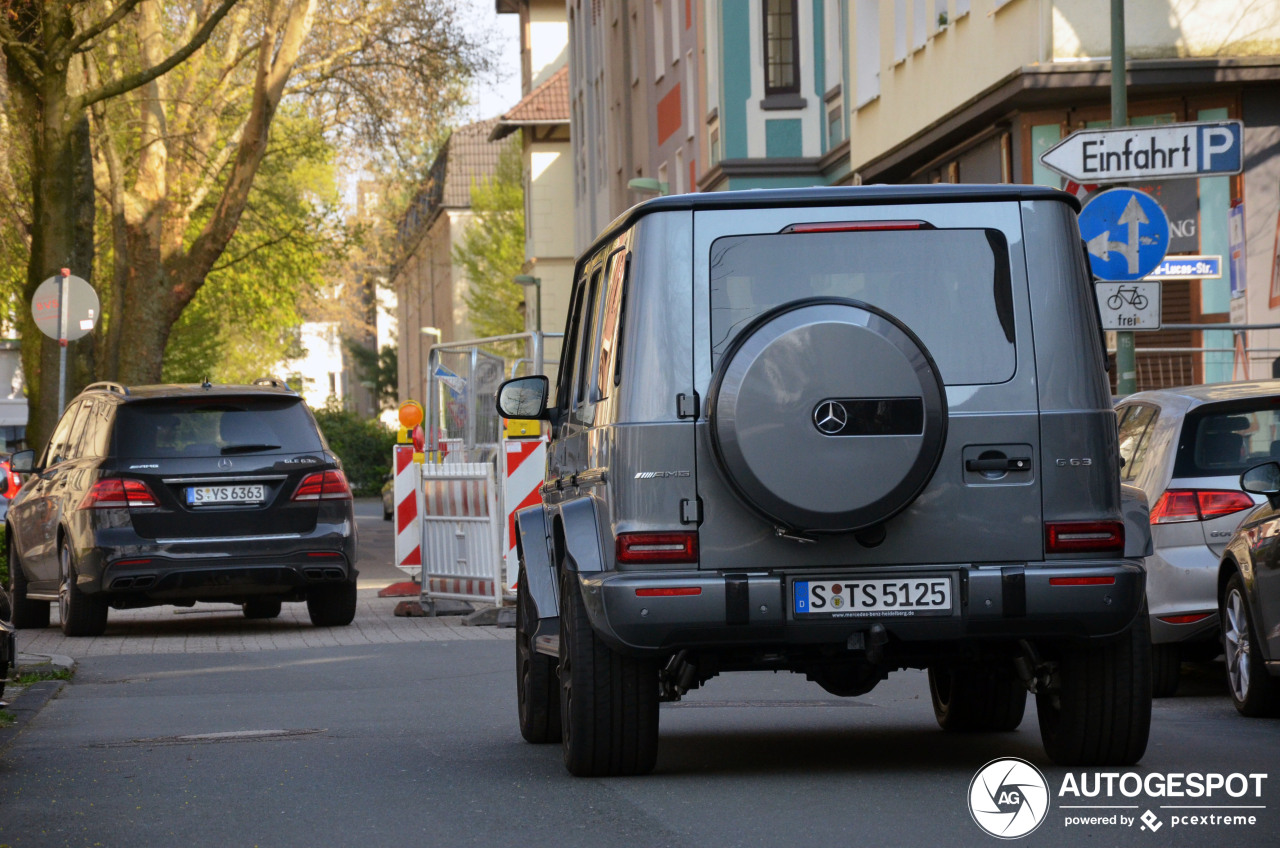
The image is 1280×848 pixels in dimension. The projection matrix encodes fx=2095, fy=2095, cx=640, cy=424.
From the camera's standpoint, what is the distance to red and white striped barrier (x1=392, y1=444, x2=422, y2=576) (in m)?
18.7

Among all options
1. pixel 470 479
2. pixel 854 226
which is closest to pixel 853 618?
pixel 854 226

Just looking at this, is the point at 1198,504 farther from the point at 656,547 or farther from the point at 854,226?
the point at 656,547

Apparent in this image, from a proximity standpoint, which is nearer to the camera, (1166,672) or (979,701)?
(979,701)

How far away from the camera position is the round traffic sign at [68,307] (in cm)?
1900

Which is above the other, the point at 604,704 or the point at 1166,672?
the point at 604,704

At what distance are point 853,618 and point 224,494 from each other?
9.23 meters

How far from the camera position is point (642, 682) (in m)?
7.32

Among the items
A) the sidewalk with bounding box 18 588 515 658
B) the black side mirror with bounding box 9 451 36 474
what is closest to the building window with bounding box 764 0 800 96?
the sidewalk with bounding box 18 588 515 658

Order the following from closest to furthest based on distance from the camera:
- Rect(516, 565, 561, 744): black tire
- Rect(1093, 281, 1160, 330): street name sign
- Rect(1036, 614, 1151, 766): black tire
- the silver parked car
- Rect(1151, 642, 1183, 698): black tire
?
Rect(1036, 614, 1151, 766): black tire < Rect(516, 565, 561, 744): black tire < the silver parked car < Rect(1151, 642, 1183, 698): black tire < Rect(1093, 281, 1160, 330): street name sign

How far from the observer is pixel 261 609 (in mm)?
18109

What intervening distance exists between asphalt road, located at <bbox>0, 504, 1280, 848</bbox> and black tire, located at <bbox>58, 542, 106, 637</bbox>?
11.4 feet

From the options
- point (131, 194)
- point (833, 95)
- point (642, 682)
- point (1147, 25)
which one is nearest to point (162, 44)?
point (131, 194)

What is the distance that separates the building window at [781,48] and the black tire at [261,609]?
19.4m

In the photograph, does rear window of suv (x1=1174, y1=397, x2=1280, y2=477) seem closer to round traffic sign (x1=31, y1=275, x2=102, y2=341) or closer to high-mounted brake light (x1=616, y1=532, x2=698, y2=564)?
high-mounted brake light (x1=616, y1=532, x2=698, y2=564)
